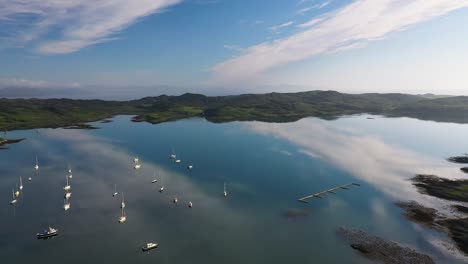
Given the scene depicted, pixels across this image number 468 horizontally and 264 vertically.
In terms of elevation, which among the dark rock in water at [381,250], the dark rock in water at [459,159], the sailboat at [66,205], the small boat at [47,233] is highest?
the dark rock in water at [459,159]

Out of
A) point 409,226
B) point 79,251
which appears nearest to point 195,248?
point 79,251

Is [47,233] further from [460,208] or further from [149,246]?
[460,208]

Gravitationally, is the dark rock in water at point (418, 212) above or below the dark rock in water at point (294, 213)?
below

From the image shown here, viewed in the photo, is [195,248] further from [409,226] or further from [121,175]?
[121,175]

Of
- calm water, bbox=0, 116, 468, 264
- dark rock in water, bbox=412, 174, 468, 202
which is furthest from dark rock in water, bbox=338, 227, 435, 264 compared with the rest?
dark rock in water, bbox=412, 174, 468, 202

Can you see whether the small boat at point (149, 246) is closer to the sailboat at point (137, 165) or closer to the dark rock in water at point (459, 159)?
the sailboat at point (137, 165)

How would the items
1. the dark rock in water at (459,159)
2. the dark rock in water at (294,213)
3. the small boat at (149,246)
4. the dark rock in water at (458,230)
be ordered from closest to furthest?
the small boat at (149,246) → the dark rock in water at (458,230) → the dark rock in water at (294,213) → the dark rock in water at (459,159)

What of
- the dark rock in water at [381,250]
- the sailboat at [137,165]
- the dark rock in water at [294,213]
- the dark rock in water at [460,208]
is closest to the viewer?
the dark rock in water at [381,250]

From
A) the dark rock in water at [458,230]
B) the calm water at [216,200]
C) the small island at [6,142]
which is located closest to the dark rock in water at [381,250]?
the calm water at [216,200]
